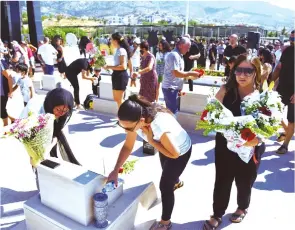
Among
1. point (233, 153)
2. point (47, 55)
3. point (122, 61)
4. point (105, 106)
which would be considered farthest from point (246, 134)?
point (47, 55)

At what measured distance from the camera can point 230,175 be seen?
2.52 metres

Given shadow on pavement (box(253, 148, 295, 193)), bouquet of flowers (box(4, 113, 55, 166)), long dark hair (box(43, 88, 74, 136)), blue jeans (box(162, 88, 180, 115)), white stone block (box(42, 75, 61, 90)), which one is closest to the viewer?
bouquet of flowers (box(4, 113, 55, 166))

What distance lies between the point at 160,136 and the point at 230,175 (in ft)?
2.86

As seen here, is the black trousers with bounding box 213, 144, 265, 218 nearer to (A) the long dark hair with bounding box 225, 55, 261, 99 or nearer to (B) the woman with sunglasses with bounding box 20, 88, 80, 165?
(A) the long dark hair with bounding box 225, 55, 261, 99

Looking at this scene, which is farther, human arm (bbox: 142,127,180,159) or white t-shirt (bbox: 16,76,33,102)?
white t-shirt (bbox: 16,76,33,102)

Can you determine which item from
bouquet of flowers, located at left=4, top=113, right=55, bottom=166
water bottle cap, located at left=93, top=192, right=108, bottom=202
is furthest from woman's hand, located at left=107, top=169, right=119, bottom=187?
bouquet of flowers, located at left=4, top=113, right=55, bottom=166

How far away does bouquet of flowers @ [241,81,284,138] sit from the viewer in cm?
211

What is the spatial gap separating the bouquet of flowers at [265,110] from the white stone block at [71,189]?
1275 millimetres

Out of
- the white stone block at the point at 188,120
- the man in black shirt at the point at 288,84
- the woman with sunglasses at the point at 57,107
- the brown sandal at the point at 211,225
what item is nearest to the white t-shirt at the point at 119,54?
the white stone block at the point at 188,120

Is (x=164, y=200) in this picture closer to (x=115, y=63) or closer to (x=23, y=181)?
(x=23, y=181)

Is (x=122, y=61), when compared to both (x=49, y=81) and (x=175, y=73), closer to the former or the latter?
(x=175, y=73)

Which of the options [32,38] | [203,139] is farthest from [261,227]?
[32,38]

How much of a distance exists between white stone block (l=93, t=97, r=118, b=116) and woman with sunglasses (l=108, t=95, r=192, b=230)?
3.81 meters

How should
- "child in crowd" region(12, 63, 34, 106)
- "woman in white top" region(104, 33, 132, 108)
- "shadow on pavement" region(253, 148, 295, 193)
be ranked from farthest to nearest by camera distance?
"child in crowd" region(12, 63, 34, 106) → "woman in white top" region(104, 33, 132, 108) → "shadow on pavement" region(253, 148, 295, 193)
